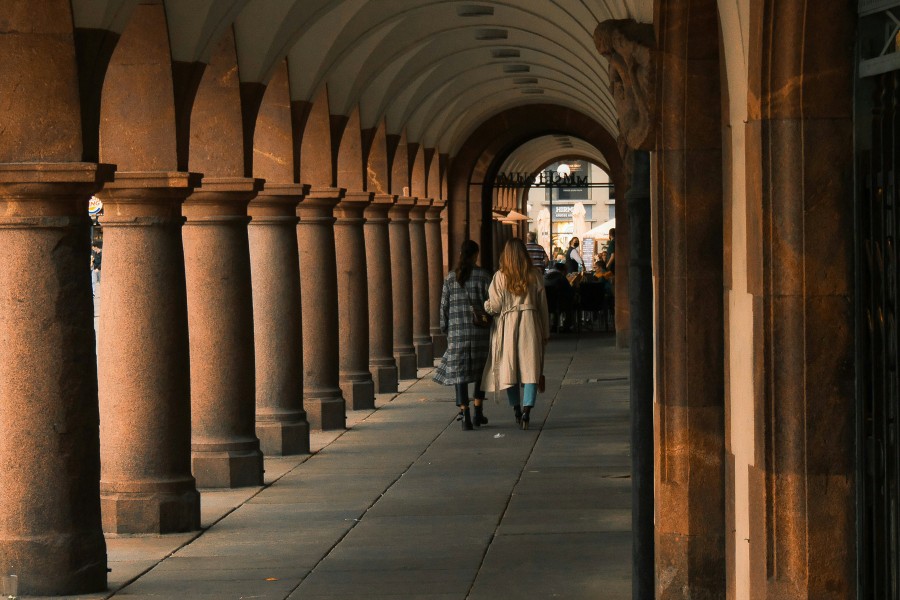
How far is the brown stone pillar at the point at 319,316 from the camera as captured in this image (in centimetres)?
1638

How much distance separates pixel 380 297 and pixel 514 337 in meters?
6.12

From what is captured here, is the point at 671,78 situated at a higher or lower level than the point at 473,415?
higher

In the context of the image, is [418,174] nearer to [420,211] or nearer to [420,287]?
[420,211]

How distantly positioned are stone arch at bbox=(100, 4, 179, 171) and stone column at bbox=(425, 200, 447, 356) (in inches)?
612

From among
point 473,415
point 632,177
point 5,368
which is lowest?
point 473,415

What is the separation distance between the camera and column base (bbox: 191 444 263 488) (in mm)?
12539

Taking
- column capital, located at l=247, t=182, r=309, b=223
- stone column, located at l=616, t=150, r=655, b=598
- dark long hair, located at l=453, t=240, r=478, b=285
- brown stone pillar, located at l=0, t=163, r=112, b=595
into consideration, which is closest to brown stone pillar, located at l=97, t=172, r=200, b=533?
brown stone pillar, located at l=0, t=163, r=112, b=595

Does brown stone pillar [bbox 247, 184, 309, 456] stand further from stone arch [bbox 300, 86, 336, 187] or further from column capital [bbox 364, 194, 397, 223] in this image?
column capital [bbox 364, 194, 397, 223]

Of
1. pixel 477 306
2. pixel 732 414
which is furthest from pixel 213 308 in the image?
pixel 732 414

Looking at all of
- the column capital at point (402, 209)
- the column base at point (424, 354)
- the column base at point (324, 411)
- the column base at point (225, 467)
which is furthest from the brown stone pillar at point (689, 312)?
the column base at point (424, 354)

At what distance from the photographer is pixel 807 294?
4.92 m

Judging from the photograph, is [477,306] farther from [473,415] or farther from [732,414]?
[732,414]

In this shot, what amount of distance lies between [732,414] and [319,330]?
33.9 feet

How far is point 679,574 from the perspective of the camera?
7203mm
